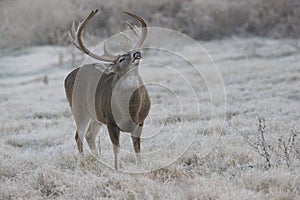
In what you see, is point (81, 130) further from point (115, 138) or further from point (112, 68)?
point (112, 68)

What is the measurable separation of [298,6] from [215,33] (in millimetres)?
4158

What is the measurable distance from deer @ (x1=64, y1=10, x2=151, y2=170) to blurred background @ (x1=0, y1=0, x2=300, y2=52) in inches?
718

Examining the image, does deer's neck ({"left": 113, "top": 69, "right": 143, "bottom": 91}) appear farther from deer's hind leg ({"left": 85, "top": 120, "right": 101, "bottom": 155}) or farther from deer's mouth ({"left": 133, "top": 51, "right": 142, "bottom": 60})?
deer's hind leg ({"left": 85, "top": 120, "right": 101, "bottom": 155})

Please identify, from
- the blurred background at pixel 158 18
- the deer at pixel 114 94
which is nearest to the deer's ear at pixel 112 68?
the deer at pixel 114 94

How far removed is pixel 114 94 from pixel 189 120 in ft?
12.4

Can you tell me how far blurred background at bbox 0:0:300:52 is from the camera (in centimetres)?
2788

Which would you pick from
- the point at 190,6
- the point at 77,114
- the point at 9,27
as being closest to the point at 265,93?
the point at 77,114

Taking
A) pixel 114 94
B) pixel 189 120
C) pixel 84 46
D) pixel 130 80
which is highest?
pixel 84 46

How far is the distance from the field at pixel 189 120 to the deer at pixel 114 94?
41cm

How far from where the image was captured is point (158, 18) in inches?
1200

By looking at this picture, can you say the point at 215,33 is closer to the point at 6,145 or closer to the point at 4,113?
the point at 4,113

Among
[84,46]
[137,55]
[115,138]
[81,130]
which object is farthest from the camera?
[81,130]

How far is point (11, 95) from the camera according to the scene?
54.8 feet

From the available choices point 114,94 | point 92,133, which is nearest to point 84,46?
point 114,94
